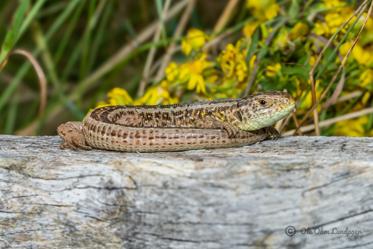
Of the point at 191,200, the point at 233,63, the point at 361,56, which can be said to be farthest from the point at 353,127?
the point at 191,200

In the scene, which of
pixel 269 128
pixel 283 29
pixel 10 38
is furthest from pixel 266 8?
pixel 10 38

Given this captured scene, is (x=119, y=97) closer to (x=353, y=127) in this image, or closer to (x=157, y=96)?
(x=157, y=96)

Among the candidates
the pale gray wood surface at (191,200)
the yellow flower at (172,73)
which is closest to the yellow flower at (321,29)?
the yellow flower at (172,73)

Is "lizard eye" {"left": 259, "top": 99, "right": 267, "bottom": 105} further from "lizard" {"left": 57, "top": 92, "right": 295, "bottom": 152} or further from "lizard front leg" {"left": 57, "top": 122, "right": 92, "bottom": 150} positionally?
"lizard front leg" {"left": 57, "top": 122, "right": 92, "bottom": 150}

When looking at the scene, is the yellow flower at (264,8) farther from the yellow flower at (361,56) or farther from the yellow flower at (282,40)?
the yellow flower at (361,56)

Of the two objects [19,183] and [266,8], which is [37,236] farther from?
[266,8]

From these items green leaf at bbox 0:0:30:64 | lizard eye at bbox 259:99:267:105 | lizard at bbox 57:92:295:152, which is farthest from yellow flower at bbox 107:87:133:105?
lizard eye at bbox 259:99:267:105
